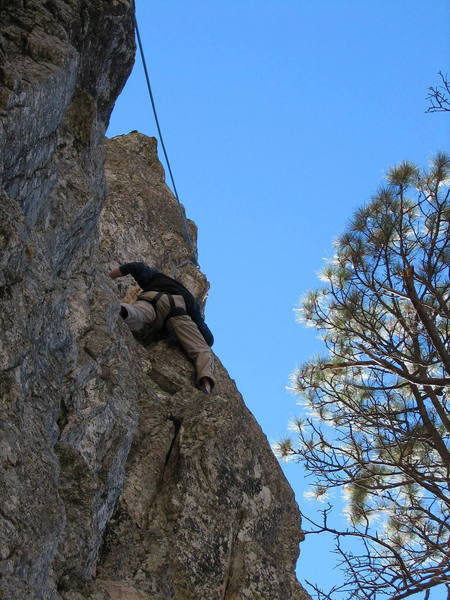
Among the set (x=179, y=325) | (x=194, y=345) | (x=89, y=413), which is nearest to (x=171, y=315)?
(x=179, y=325)

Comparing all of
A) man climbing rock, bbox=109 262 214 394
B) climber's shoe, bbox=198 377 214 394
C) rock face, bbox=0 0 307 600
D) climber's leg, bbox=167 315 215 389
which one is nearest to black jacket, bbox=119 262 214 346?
man climbing rock, bbox=109 262 214 394

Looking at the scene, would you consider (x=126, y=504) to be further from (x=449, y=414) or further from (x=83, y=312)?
(x=449, y=414)

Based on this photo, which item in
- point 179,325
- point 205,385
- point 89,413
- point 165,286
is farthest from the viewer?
point 165,286

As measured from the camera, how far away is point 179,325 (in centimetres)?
836

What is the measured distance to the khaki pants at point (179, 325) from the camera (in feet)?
26.5

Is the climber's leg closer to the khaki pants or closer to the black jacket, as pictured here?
the khaki pants

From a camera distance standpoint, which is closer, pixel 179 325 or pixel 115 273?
pixel 179 325

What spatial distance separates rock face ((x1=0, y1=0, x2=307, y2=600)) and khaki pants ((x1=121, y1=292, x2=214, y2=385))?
14 cm

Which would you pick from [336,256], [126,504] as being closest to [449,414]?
[336,256]

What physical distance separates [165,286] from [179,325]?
0.47 metres

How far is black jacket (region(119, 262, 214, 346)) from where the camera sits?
8.58 m

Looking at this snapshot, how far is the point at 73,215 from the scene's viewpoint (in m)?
6.27

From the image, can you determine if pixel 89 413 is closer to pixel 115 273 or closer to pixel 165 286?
pixel 165 286

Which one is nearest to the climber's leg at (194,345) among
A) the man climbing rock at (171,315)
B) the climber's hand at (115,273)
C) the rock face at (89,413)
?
the man climbing rock at (171,315)
